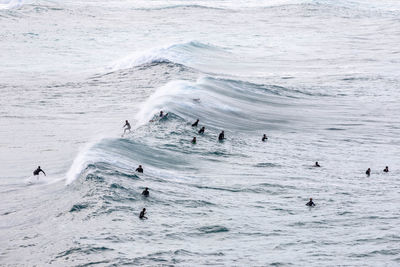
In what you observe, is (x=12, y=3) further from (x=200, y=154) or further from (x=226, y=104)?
(x=200, y=154)

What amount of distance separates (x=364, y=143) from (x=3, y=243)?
15.5 m

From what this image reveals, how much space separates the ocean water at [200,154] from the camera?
55.8ft

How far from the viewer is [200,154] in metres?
24.8

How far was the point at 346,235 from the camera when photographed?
18062mm

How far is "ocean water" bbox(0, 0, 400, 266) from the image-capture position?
670 inches

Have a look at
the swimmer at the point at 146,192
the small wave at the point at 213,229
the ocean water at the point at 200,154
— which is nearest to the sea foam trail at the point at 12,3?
the ocean water at the point at 200,154

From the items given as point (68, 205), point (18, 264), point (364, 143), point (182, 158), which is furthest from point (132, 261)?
point (364, 143)

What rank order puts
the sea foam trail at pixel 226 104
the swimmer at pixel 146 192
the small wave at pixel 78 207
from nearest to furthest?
the small wave at pixel 78 207, the swimmer at pixel 146 192, the sea foam trail at pixel 226 104

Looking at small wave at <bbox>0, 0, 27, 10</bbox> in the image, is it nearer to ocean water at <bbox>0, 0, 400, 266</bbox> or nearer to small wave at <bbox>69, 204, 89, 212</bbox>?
ocean water at <bbox>0, 0, 400, 266</bbox>

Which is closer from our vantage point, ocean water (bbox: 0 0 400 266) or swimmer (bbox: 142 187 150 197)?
ocean water (bbox: 0 0 400 266)

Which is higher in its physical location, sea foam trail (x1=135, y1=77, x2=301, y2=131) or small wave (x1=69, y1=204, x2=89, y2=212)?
sea foam trail (x1=135, y1=77, x2=301, y2=131)

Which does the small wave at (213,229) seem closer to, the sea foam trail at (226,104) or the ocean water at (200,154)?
the ocean water at (200,154)

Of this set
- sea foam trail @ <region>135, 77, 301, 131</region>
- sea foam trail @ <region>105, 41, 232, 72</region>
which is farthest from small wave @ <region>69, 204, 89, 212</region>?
sea foam trail @ <region>105, 41, 232, 72</region>

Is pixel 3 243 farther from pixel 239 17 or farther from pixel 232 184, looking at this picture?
pixel 239 17
